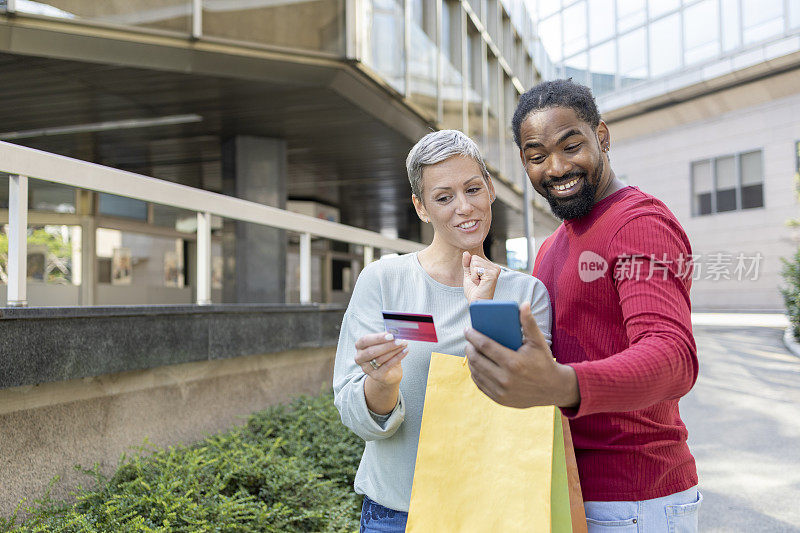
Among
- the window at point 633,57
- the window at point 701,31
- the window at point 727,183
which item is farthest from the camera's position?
the window at point 633,57

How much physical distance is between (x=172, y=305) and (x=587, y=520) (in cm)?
380

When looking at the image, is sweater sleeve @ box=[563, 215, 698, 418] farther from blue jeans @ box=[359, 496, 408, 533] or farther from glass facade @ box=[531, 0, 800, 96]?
glass facade @ box=[531, 0, 800, 96]

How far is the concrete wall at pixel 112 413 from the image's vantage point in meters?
3.48

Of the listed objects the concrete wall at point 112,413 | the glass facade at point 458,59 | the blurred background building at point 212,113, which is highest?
the glass facade at point 458,59

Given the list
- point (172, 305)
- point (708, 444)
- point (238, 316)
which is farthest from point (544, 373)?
point (708, 444)

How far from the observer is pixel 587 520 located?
5.70 ft

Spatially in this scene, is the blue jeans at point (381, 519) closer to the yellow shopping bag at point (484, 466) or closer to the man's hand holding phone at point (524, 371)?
the yellow shopping bag at point (484, 466)

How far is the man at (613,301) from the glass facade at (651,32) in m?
30.0

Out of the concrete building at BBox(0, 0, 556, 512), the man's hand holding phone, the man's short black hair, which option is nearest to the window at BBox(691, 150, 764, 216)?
the concrete building at BBox(0, 0, 556, 512)

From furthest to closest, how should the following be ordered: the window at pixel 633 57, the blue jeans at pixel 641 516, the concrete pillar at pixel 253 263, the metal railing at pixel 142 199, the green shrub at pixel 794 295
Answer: the window at pixel 633 57 → the green shrub at pixel 794 295 → the concrete pillar at pixel 253 263 → the metal railing at pixel 142 199 → the blue jeans at pixel 641 516

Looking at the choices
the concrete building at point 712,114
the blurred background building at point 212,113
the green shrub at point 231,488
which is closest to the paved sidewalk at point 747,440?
the green shrub at point 231,488

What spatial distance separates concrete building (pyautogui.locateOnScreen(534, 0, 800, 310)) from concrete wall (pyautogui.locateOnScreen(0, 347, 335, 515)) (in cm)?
2479

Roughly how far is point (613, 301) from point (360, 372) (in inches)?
27.3

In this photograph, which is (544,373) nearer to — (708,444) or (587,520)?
(587,520)
